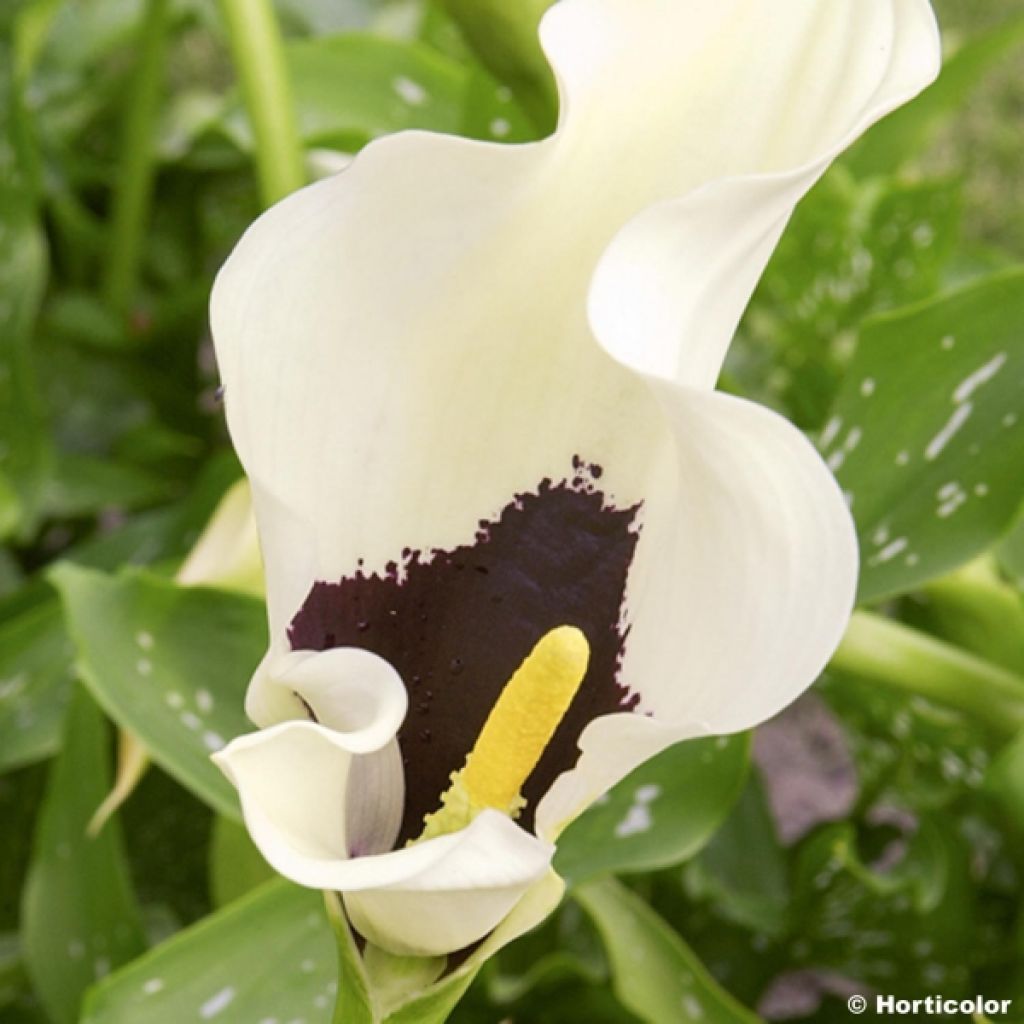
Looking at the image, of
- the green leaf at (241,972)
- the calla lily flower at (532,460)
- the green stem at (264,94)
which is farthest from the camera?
the green stem at (264,94)

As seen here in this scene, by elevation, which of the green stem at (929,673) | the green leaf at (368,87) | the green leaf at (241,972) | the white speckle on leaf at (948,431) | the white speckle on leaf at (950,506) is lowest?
the green leaf at (241,972)

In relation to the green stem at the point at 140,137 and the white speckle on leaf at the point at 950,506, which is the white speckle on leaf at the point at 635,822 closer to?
the white speckle on leaf at the point at 950,506

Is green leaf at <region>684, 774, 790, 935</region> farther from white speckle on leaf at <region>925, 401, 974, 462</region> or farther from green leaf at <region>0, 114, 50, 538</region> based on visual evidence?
green leaf at <region>0, 114, 50, 538</region>

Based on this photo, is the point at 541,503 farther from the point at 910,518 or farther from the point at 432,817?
the point at 910,518

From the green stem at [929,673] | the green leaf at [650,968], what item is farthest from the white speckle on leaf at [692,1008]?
the green stem at [929,673]

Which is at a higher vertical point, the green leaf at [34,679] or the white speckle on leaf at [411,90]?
the white speckle on leaf at [411,90]

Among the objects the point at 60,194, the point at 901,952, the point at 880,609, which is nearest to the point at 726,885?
the point at 901,952

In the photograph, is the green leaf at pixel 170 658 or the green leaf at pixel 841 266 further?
the green leaf at pixel 841 266

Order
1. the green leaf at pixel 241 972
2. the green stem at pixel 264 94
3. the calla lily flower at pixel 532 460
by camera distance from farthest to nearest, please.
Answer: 1. the green stem at pixel 264 94
2. the green leaf at pixel 241 972
3. the calla lily flower at pixel 532 460
